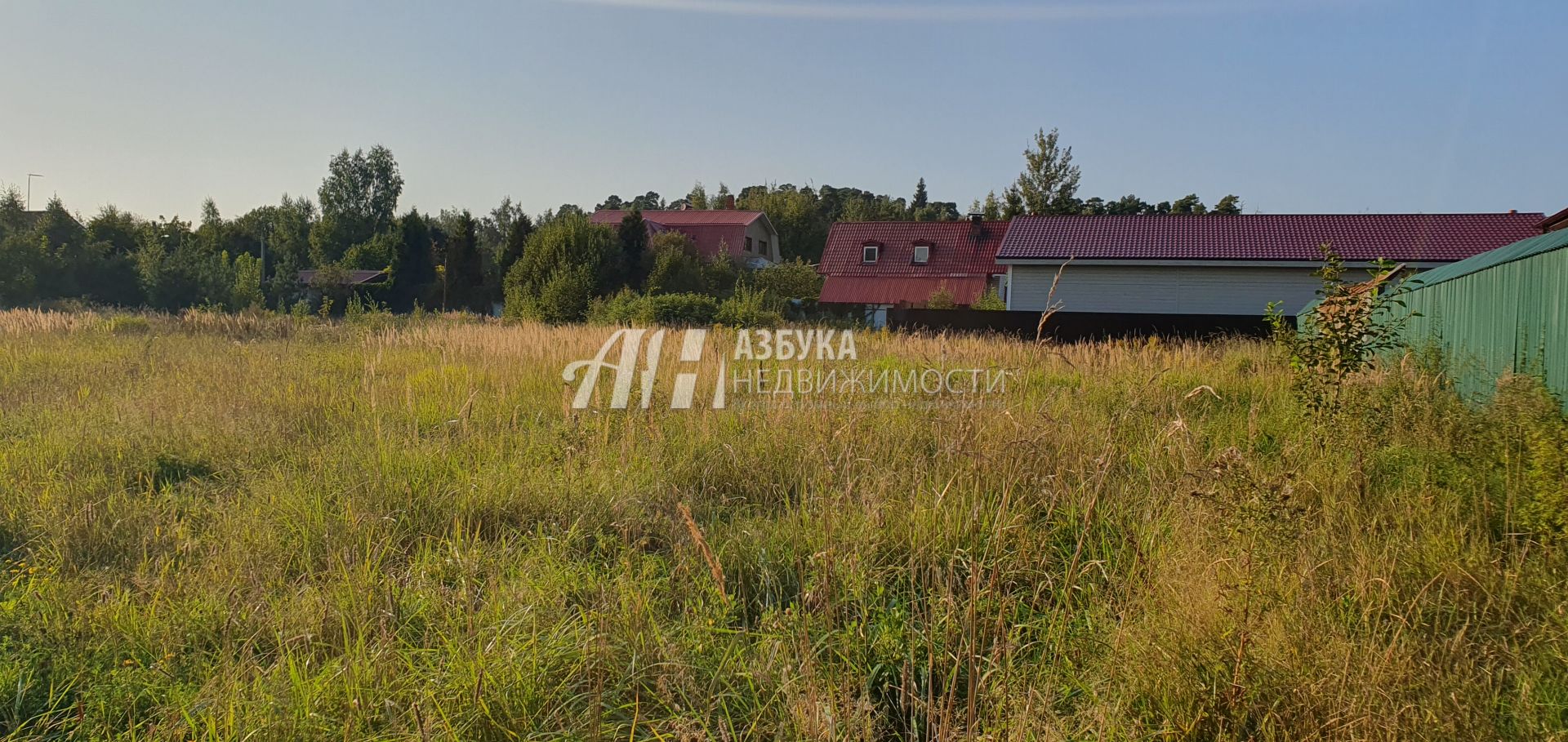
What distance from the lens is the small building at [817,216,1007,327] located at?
30.6 m

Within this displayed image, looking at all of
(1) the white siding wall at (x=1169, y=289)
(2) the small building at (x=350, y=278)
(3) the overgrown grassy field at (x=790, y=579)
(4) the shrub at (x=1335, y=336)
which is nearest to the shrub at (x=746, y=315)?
(1) the white siding wall at (x=1169, y=289)

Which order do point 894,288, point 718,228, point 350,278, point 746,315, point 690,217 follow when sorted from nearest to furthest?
point 746,315, point 894,288, point 350,278, point 718,228, point 690,217

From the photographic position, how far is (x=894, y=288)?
101 ft

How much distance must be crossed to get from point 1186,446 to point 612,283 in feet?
92.8

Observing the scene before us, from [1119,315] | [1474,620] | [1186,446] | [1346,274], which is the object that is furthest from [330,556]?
[1346,274]

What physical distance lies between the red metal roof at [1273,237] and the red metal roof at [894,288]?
597cm

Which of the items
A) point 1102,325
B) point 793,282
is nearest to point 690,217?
point 793,282

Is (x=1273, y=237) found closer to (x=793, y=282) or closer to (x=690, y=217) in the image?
(x=793, y=282)

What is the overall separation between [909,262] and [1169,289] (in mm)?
11604

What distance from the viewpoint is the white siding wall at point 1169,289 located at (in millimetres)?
22188

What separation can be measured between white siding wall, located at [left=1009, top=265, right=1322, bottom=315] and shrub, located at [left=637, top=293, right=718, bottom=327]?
9.93 m

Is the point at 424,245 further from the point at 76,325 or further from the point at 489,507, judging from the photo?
the point at 489,507

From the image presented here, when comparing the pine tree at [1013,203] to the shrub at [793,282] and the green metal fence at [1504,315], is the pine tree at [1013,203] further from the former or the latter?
the green metal fence at [1504,315]

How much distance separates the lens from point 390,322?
52.6 feet
